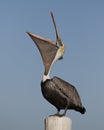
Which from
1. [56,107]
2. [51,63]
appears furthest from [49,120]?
[51,63]

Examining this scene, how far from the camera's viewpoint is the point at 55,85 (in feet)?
27.8

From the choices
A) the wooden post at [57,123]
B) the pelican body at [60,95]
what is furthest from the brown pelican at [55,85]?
the wooden post at [57,123]

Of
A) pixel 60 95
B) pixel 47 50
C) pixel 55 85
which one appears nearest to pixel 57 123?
pixel 60 95

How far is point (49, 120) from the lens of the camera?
7.61 metres

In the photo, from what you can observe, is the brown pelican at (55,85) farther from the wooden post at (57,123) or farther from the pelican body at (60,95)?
the wooden post at (57,123)

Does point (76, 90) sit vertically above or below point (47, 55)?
below

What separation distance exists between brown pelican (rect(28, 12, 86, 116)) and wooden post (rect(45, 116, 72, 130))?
0.65 metres

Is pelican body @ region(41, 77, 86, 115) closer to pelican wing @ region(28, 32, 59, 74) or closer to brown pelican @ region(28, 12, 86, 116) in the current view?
brown pelican @ region(28, 12, 86, 116)

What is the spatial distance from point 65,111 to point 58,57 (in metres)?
1.32

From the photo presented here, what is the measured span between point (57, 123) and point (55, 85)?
1.17 m

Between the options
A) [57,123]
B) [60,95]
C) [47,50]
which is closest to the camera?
[57,123]

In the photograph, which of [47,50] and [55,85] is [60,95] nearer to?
[55,85]

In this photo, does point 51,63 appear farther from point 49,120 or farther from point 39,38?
point 49,120

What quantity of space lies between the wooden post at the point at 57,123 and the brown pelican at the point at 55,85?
2.12ft
